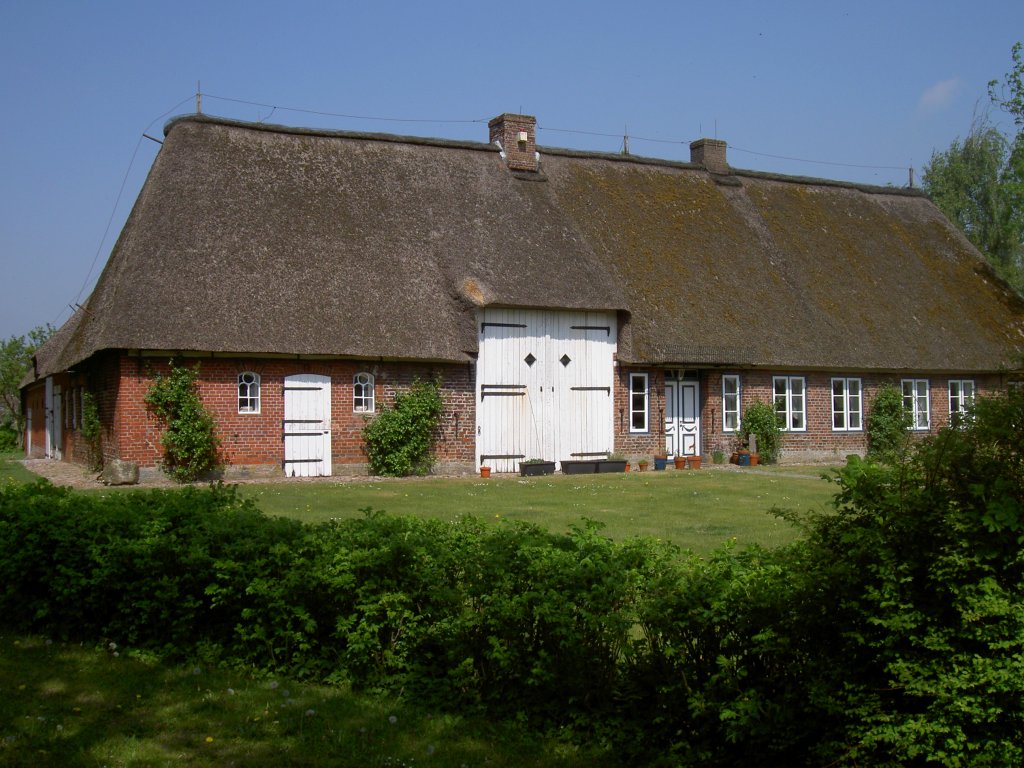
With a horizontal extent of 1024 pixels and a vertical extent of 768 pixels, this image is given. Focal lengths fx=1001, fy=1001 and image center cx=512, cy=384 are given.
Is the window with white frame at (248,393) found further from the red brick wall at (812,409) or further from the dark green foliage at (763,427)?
the dark green foliage at (763,427)

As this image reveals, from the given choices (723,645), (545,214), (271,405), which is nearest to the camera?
(723,645)

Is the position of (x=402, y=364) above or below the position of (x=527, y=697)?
above

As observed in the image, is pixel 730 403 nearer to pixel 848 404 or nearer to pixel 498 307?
pixel 848 404

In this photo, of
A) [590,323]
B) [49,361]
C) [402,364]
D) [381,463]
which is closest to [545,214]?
[590,323]

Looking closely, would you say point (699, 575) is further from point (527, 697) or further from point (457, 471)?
point (457, 471)

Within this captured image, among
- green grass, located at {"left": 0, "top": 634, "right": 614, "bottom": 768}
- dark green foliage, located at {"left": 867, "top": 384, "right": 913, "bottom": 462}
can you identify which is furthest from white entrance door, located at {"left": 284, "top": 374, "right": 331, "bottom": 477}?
dark green foliage, located at {"left": 867, "top": 384, "right": 913, "bottom": 462}

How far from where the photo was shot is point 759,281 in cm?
2827

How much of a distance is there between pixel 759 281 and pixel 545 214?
6.64 meters

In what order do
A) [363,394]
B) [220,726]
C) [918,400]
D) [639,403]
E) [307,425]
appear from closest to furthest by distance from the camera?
[220,726], [307,425], [363,394], [639,403], [918,400]

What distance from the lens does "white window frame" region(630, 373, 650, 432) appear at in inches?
1018

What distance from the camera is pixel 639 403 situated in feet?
85.1

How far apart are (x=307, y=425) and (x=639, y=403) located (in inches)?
342

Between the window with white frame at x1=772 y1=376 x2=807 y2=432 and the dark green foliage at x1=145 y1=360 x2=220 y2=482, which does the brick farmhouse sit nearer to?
the window with white frame at x1=772 y1=376 x2=807 y2=432

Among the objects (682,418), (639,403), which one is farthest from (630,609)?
(682,418)
